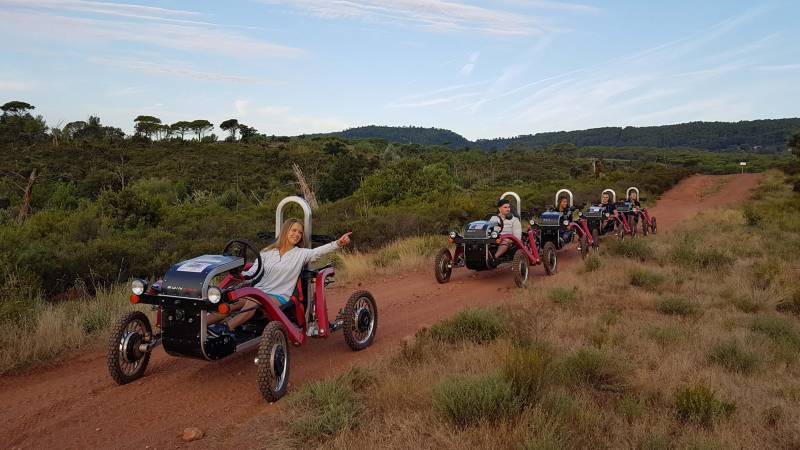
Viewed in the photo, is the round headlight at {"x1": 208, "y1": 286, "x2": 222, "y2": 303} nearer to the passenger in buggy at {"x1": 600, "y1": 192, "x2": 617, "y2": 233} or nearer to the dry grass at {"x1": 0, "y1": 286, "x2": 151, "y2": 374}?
the dry grass at {"x1": 0, "y1": 286, "x2": 151, "y2": 374}

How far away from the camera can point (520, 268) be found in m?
9.43

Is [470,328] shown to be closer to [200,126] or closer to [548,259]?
[548,259]

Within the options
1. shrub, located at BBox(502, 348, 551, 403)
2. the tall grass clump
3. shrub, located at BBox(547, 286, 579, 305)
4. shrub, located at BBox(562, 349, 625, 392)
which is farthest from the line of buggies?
shrub, located at BBox(502, 348, 551, 403)

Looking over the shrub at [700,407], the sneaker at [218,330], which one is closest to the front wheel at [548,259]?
the shrub at [700,407]

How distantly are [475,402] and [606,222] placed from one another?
12.7 metres

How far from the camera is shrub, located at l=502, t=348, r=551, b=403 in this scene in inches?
166

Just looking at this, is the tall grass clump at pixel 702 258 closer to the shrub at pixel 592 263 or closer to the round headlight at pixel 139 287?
the shrub at pixel 592 263

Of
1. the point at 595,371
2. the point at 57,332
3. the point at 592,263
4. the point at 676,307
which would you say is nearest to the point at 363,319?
the point at 595,371

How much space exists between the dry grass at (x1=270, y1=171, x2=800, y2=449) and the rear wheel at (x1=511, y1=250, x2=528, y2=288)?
2.22 feet

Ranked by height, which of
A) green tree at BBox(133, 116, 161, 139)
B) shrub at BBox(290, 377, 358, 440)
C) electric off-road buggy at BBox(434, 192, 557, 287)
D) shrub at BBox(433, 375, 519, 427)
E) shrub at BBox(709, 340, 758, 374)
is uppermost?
green tree at BBox(133, 116, 161, 139)

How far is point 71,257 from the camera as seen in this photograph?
9.42 m

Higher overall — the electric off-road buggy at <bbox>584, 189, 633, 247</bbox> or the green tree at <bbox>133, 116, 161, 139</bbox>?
the green tree at <bbox>133, 116, 161, 139</bbox>

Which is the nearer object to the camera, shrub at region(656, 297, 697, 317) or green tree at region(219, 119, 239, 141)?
shrub at region(656, 297, 697, 317)

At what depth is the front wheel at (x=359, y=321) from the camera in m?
5.91
